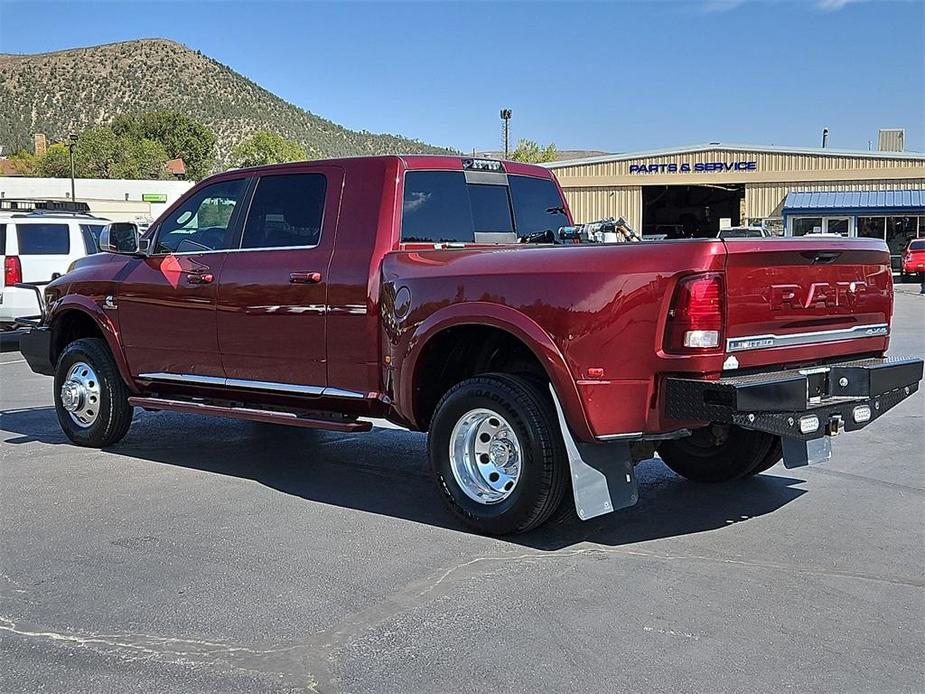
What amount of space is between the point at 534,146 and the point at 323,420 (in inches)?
3910

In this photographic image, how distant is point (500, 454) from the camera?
5.26 metres

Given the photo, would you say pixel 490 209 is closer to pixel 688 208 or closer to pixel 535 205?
pixel 535 205

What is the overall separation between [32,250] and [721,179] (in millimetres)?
35745

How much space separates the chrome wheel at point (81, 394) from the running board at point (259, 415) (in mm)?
370

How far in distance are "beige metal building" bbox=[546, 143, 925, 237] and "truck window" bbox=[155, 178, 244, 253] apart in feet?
122

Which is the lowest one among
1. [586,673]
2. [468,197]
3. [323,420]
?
[586,673]

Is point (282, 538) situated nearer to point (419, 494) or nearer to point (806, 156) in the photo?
point (419, 494)

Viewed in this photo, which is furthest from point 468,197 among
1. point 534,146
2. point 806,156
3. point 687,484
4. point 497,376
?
point 534,146

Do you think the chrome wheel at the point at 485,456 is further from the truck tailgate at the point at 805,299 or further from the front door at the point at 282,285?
the truck tailgate at the point at 805,299

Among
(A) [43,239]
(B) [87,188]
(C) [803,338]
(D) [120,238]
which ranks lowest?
(C) [803,338]

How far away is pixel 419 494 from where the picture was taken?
20.5 ft

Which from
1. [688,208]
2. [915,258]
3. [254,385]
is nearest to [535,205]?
[254,385]

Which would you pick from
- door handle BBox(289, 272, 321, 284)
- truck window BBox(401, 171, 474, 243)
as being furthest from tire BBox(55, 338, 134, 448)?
truck window BBox(401, 171, 474, 243)

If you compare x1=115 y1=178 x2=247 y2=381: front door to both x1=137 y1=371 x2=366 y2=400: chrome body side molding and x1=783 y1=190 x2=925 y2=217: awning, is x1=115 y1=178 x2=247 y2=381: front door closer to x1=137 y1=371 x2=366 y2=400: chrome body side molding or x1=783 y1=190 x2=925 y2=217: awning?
x1=137 y1=371 x2=366 y2=400: chrome body side molding
